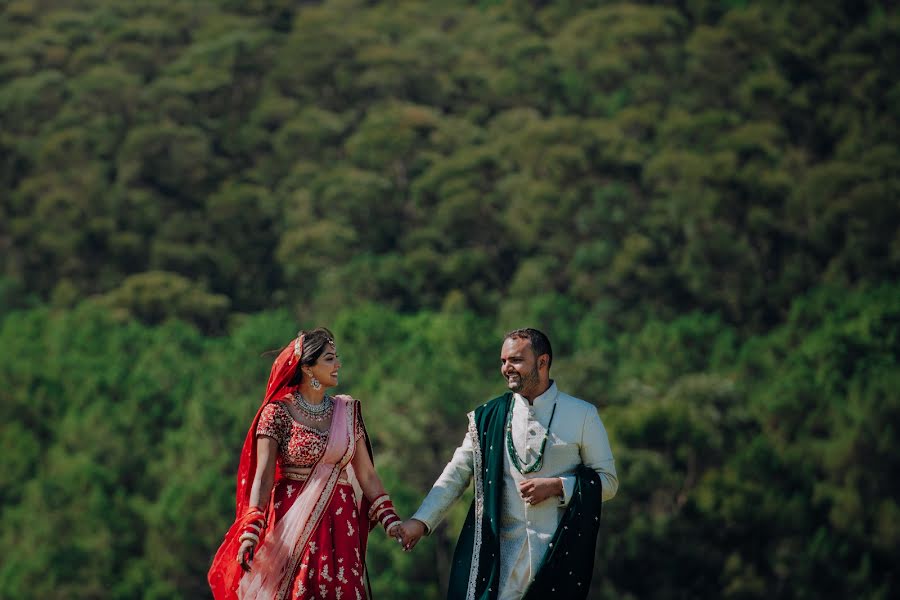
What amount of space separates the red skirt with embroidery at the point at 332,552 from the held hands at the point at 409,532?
0.57ft

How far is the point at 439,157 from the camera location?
45531mm

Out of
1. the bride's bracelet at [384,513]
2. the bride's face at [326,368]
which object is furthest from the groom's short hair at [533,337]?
the bride's bracelet at [384,513]

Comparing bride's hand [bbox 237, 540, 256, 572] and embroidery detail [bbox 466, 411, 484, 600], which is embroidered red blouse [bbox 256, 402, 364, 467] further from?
embroidery detail [bbox 466, 411, 484, 600]

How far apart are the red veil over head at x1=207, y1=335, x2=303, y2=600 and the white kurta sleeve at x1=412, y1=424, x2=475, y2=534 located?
57cm

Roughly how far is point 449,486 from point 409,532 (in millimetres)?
232

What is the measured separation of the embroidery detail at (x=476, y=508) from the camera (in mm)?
5113

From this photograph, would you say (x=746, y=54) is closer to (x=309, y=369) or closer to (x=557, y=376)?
(x=557, y=376)

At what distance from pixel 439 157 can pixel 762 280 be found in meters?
11.8

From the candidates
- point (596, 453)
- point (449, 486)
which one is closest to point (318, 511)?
point (449, 486)

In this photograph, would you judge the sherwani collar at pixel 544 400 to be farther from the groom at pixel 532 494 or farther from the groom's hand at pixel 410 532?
the groom's hand at pixel 410 532

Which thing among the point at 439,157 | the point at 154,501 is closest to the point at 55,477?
the point at 154,501

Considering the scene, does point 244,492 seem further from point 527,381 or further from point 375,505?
point 527,381

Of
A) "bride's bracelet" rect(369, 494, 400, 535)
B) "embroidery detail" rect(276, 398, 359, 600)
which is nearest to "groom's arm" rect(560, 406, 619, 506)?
"bride's bracelet" rect(369, 494, 400, 535)

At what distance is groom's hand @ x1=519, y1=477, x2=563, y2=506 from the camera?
16.6ft
